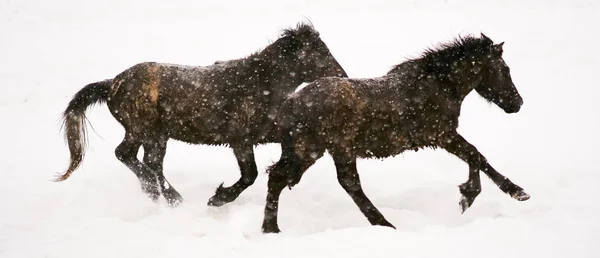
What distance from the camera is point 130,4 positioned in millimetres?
18125

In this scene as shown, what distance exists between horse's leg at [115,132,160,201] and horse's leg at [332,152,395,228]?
257 cm

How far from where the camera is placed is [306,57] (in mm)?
6672

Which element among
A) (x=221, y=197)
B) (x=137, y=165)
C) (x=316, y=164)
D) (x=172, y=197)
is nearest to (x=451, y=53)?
(x=221, y=197)

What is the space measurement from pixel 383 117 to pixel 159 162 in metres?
2.95

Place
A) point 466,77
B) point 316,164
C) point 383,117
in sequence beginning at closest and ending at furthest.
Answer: point 383,117, point 466,77, point 316,164

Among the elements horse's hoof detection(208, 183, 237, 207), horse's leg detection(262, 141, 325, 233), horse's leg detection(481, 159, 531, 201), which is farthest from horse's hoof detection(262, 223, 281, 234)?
horse's leg detection(481, 159, 531, 201)

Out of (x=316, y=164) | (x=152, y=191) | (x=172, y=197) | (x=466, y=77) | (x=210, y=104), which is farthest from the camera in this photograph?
(x=316, y=164)

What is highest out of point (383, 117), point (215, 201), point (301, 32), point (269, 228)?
point (301, 32)

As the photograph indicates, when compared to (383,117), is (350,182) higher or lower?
lower

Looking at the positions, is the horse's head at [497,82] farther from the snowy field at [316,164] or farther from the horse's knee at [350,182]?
the horse's knee at [350,182]

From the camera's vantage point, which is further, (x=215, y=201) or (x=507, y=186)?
(x=215, y=201)

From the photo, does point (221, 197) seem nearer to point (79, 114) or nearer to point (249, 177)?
point (249, 177)

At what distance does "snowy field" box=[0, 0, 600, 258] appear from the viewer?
4.72m

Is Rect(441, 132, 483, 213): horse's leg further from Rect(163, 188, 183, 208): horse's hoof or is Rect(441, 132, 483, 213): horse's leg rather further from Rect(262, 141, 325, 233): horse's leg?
Rect(163, 188, 183, 208): horse's hoof
